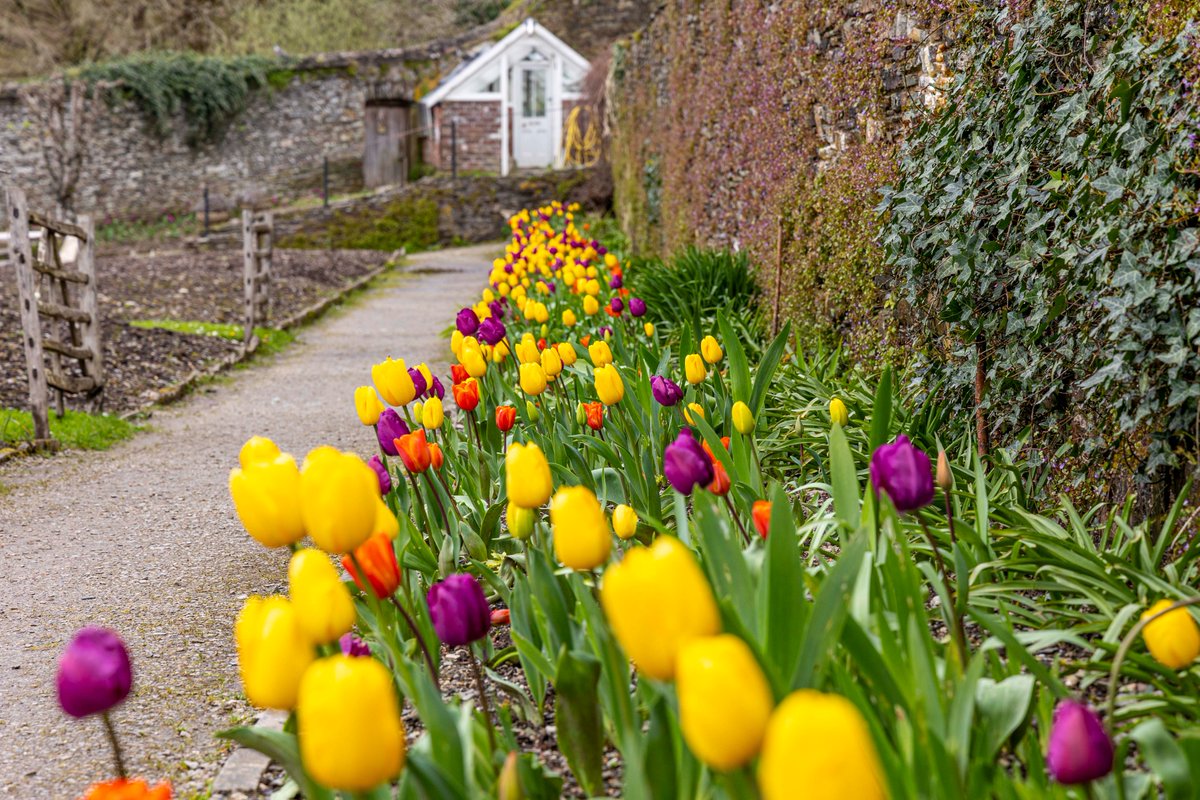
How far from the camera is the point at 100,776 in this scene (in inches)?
95.7

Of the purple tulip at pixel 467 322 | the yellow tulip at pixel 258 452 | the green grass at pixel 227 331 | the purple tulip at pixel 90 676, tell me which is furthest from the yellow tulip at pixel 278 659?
the green grass at pixel 227 331

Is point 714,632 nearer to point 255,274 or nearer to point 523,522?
point 523,522

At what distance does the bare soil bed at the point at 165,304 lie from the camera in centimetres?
812

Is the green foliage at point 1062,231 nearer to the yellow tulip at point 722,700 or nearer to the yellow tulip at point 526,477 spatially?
the yellow tulip at point 526,477

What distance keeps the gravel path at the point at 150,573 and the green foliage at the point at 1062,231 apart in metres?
2.19

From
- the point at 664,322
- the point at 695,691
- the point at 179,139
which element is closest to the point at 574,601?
A: the point at 695,691

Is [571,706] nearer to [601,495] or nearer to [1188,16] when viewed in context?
[601,495]

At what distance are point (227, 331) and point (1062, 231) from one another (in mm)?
8806

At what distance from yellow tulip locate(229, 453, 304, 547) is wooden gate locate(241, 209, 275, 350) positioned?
8424mm

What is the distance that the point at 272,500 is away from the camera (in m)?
1.55

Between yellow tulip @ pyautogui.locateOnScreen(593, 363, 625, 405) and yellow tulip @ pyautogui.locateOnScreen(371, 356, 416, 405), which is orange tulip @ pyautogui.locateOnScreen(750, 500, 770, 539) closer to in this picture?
yellow tulip @ pyautogui.locateOnScreen(593, 363, 625, 405)

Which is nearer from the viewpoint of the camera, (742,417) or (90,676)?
(90,676)

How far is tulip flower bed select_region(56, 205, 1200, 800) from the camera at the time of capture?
107cm

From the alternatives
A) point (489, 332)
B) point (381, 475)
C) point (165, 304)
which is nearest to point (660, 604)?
point (381, 475)
